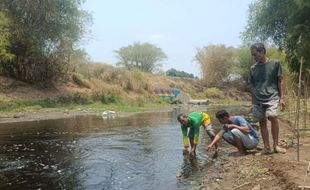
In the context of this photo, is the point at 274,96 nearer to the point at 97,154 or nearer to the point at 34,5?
the point at 97,154

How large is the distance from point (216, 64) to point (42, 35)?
41.7 m

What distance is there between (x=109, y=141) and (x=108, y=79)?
33.1 metres

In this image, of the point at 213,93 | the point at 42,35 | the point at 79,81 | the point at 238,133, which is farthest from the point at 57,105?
the point at 213,93

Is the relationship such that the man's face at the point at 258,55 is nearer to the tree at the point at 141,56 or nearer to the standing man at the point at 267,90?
the standing man at the point at 267,90

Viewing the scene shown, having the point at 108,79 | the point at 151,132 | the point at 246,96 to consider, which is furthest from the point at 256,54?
the point at 246,96

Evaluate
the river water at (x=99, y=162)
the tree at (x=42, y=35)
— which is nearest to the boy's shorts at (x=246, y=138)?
the river water at (x=99, y=162)

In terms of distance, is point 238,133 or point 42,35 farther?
point 42,35

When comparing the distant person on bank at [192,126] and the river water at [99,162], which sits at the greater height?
the distant person on bank at [192,126]

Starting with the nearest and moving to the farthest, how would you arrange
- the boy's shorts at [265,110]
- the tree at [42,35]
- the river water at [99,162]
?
the river water at [99,162] < the boy's shorts at [265,110] < the tree at [42,35]

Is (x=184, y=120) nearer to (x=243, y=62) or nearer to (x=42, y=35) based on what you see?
(x=42, y=35)

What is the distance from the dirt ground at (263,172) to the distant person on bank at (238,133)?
1.53ft

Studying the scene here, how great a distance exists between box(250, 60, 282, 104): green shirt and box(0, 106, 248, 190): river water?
199 cm

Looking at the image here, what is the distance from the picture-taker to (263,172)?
8039mm

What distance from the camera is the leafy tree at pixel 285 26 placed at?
21562mm
